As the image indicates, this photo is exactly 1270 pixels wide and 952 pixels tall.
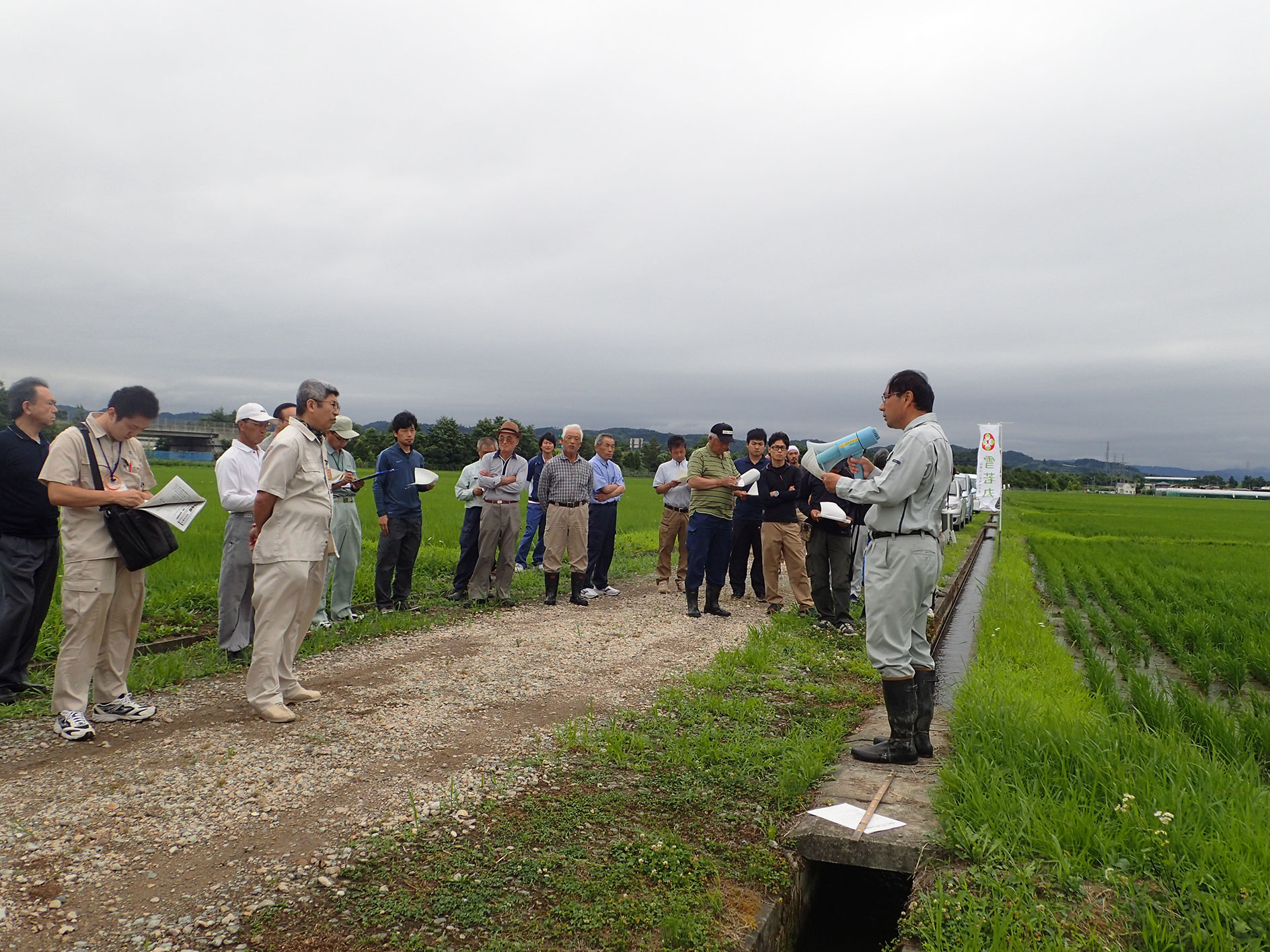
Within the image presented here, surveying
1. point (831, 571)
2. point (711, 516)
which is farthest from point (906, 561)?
point (711, 516)

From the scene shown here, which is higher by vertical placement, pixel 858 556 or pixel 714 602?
pixel 858 556

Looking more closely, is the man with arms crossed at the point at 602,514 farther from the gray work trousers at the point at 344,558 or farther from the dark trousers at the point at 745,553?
the gray work trousers at the point at 344,558

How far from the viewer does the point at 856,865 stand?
330 centimetres

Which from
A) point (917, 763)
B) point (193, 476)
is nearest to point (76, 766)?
point (917, 763)

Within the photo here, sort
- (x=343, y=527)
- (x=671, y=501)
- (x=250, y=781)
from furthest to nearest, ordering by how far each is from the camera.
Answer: (x=671, y=501)
(x=343, y=527)
(x=250, y=781)

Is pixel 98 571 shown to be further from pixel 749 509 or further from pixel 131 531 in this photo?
pixel 749 509

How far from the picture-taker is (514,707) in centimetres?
507

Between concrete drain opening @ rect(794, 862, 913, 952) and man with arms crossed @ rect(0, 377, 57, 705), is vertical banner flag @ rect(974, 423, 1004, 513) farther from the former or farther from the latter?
man with arms crossed @ rect(0, 377, 57, 705)

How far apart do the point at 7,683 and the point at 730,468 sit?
6.38 meters

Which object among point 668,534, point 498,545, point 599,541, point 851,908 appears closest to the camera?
point 851,908

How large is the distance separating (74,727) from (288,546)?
4.66 feet

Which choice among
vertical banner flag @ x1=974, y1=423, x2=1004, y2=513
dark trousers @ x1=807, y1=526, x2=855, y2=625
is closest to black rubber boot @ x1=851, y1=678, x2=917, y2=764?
dark trousers @ x1=807, y1=526, x2=855, y2=625

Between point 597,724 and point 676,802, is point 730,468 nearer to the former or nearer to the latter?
point 597,724

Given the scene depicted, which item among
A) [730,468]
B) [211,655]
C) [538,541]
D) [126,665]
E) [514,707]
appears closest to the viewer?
[126,665]
